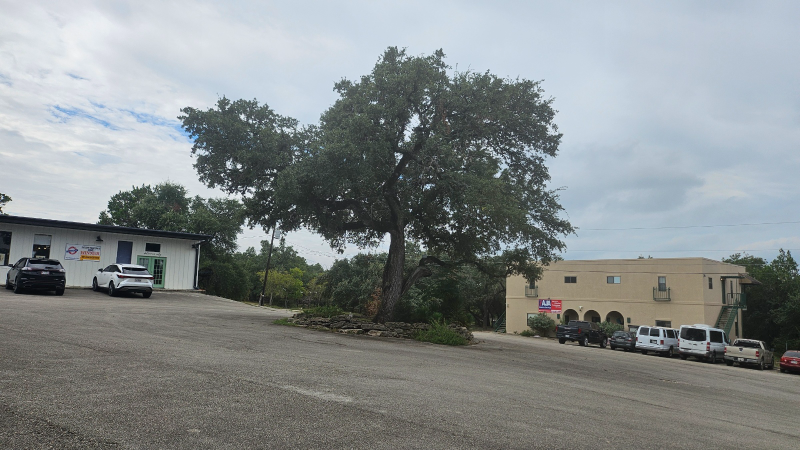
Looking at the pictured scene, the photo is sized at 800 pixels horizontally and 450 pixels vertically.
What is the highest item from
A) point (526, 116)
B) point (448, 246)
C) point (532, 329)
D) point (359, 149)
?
point (526, 116)

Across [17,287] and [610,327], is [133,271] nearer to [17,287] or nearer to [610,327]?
[17,287]

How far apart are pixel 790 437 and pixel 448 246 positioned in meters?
16.7

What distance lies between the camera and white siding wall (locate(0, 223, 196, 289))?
27969 millimetres

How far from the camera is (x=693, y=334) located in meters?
29.4

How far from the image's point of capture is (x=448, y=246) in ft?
78.2

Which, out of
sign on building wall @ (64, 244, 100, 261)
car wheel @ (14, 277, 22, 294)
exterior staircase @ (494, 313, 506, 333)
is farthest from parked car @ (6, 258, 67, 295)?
exterior staircase @ (494, 313, 506, 333)

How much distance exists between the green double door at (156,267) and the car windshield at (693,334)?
33.2 m

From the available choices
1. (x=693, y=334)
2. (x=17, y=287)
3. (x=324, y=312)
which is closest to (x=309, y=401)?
(x=324, y=312)

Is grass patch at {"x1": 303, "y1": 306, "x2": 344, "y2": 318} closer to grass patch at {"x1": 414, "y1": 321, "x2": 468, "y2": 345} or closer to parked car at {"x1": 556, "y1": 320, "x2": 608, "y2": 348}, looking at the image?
grass patch at {"x1": 414, "y1": 321, "x2": 468, "y2": 345}

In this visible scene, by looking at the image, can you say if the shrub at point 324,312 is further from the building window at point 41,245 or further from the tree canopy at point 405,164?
the building window at point 41,245

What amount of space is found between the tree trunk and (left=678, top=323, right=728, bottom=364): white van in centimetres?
1909

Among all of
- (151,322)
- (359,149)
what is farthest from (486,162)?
(151,322)

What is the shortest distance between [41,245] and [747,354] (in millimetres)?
40531

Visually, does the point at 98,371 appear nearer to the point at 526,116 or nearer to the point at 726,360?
the point at 526,116
